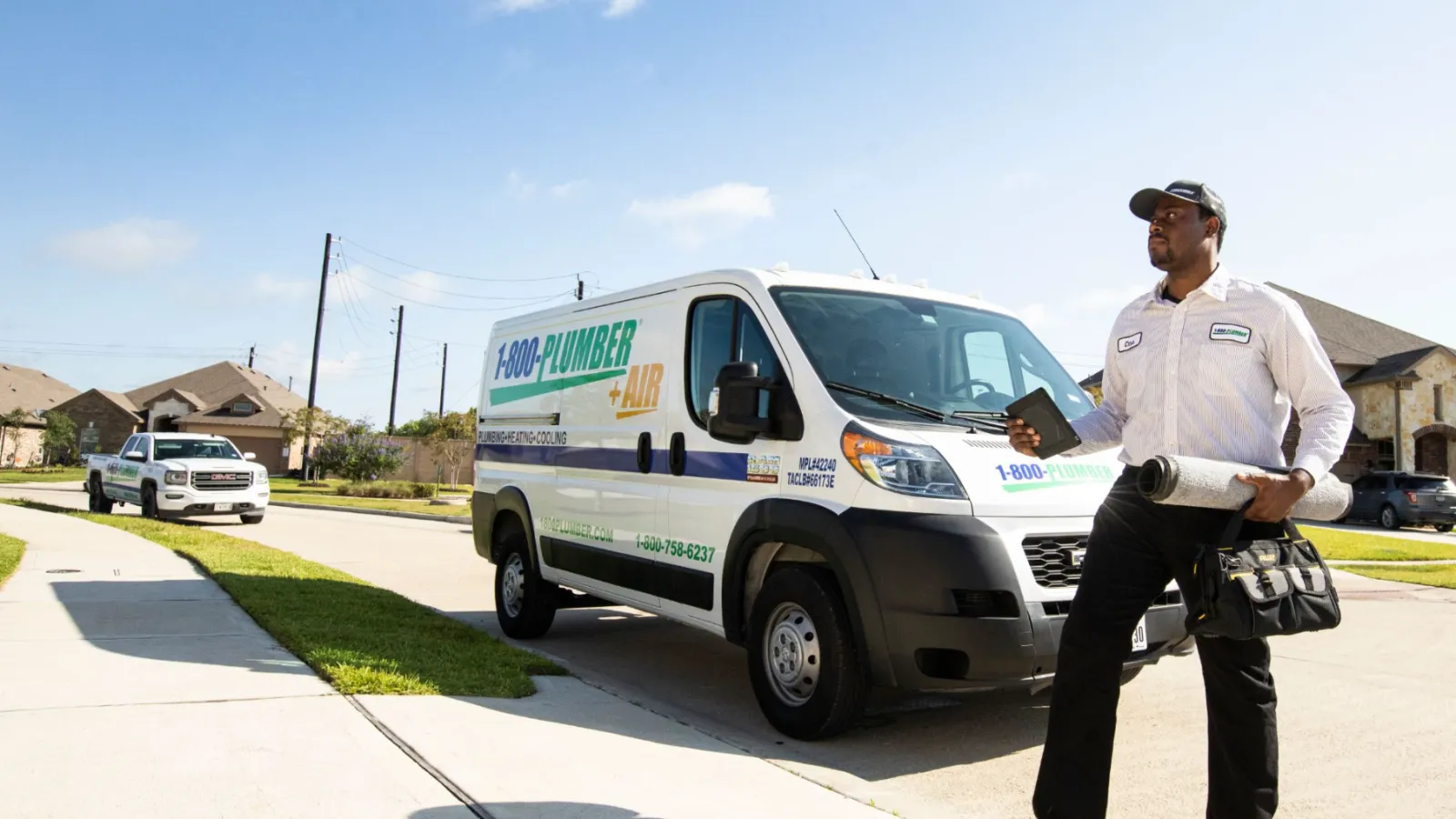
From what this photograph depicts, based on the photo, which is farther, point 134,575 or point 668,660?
point 134,575

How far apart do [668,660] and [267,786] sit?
3.93 meters

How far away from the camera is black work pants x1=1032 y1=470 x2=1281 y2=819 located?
3027 millimetres

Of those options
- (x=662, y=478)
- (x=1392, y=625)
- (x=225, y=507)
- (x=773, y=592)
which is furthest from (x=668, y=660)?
(x=225, y=507)

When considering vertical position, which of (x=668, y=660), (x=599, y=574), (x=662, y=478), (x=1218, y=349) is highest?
(x=1218, y=349)

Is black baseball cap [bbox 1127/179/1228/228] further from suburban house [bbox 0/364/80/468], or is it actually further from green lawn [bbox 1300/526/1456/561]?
suburban house [bbox 0/364/80/468]

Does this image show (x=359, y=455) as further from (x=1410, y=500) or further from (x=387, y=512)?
(x=1410, y=500)

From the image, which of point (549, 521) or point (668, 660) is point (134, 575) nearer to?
point (549, 521)

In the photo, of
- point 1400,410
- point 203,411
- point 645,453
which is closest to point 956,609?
point 645,453

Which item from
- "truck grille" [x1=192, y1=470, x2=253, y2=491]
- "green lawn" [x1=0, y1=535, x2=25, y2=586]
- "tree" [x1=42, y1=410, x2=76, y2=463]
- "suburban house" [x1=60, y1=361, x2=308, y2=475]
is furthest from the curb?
"tree" [x1=42, y1=410, x2=76, y2=463]

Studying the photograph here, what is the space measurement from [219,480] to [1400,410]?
38886 millimetres

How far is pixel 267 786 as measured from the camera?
3.87m

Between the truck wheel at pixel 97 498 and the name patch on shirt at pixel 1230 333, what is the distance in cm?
2374

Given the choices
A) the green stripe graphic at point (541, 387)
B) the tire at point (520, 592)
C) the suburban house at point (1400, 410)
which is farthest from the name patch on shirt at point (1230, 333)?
the suburban house at point (1400, 410)

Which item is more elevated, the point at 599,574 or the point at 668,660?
the point at 599,574
